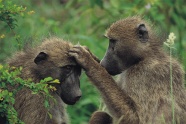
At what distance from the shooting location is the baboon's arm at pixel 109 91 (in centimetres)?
832

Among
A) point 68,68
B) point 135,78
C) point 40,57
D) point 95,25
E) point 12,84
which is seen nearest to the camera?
point 12,84

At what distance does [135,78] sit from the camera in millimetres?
8453

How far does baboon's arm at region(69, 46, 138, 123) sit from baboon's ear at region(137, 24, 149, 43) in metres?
0.66

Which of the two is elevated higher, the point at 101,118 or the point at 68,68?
the point at 68,68

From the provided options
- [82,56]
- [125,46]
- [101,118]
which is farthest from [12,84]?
[125,46]

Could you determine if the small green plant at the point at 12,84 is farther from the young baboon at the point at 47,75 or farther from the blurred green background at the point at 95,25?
the blurred green background at the point at 95,25

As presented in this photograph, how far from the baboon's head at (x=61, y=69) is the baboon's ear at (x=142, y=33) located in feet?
2.84

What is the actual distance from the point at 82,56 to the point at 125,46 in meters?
0.64

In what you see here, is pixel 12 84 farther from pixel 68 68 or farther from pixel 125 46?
pixel 125 46

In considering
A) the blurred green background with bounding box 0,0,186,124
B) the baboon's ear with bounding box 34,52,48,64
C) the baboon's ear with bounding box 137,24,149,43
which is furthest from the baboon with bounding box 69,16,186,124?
→ the blurred green background with bounding box 0,0,186,124

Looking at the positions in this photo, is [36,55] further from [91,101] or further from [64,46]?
[91,101]

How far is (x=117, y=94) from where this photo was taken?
27.4ft

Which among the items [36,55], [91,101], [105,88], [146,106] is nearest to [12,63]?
[36,55]

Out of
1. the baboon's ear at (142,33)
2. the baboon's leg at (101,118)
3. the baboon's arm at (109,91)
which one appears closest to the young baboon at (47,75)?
the baboon's arm at (109,91)
